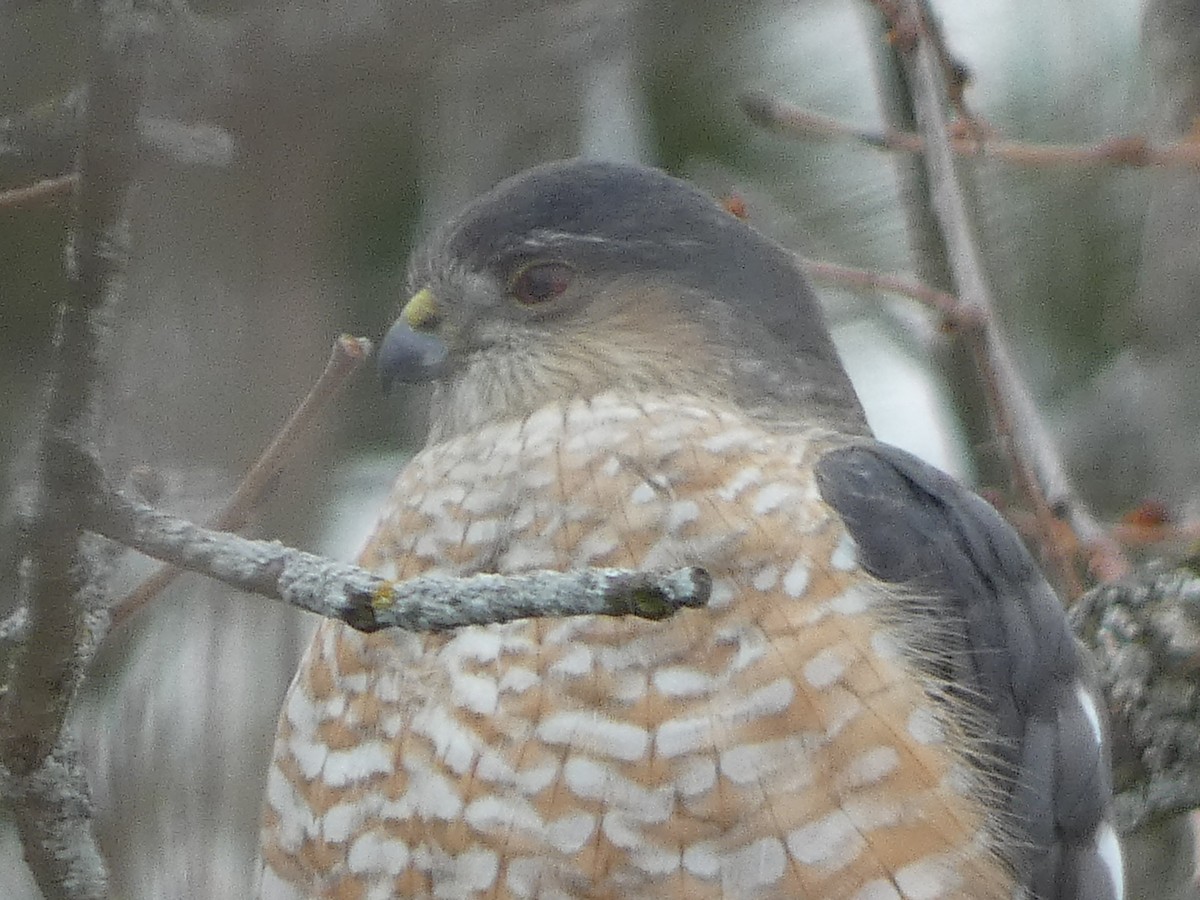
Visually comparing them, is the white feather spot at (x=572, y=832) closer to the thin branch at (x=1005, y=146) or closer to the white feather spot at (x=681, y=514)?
the white feather spot at (x=681, y=514)

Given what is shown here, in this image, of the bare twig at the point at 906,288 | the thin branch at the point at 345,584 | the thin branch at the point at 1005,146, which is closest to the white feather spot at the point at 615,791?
the thin branch at the point at 345,584

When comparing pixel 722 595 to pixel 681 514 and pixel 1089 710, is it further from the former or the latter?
pixel 1089 710

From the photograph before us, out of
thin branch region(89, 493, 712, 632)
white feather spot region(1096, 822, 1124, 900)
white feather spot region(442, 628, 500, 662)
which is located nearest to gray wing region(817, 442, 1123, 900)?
white feather spot region(1096, 822, 1124, 900)

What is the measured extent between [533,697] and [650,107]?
268 cm

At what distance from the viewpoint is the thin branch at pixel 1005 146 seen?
10.7 ft

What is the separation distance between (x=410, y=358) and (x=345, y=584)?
1544mm

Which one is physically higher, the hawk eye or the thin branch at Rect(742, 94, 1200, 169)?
the thin branch at Rect(742, 94, 1200, 169)

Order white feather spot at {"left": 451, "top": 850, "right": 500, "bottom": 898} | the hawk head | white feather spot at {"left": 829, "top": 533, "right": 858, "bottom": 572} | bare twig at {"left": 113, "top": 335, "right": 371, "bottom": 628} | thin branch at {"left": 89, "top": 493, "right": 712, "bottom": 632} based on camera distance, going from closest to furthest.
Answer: thin branch at {"left": 89, "top": 493, "right": 712, "bottom": 632}, bare twig at {"left": 113, "top": 335, "right": 371, "bottom": 628}, white feather spot at {"left": 451, "top": 850, "right": 500, "bottom": 898}, white feather spot at {"left": 829, "top": 533, "right": 858, "bottom": 572}, the hawk head

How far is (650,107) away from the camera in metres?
4.95

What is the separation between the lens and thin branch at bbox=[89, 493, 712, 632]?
1731mm

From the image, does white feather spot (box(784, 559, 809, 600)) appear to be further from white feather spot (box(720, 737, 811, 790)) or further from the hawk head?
the hawk head

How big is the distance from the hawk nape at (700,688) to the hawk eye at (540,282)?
0.51 ft

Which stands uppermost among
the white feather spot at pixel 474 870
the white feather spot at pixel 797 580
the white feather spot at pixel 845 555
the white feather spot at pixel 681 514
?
the white feather spot at pixel 681 514

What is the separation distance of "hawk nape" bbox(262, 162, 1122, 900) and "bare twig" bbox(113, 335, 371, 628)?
1.53 feet
